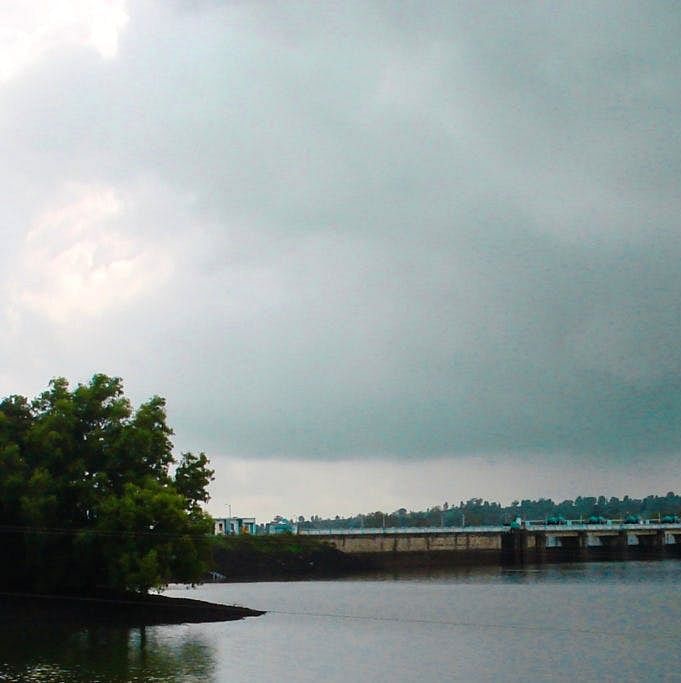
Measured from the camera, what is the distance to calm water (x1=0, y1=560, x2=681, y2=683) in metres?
72.6

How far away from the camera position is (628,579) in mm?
183000

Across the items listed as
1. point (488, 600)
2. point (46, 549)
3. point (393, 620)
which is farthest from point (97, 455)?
point (488, 600)

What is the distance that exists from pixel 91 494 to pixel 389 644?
1582 inches

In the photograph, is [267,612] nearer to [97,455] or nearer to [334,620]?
[334,620]

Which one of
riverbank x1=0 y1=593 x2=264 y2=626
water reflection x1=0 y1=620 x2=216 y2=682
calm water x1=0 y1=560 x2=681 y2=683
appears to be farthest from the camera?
riverbank x1=0 y1=593 x2=264 y2=626

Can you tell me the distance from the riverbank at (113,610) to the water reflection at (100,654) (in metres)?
4.41

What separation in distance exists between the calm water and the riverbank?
362cm

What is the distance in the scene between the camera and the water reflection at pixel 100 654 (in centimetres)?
6944

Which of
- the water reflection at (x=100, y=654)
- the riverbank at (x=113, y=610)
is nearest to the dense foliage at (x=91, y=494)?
the riverbank at (x=113, y=610)

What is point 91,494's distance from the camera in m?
113

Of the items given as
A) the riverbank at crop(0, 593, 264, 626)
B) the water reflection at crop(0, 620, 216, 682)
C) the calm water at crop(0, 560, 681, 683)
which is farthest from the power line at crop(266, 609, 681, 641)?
the water reflection at crop(0, 620, 216, 682)

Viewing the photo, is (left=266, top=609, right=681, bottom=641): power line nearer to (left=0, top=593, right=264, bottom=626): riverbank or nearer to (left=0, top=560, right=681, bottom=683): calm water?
(left=0, top=560, right=681, bottom=683): calm water

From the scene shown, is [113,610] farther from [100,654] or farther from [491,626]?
[491,626]

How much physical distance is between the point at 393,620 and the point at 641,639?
27049mm
